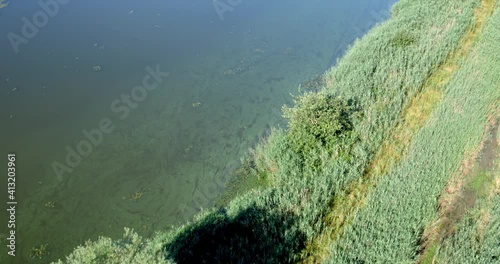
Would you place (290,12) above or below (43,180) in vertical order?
below

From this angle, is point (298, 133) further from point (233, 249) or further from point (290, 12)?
point (290, 12)

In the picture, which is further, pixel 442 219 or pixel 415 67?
pixel 415 67

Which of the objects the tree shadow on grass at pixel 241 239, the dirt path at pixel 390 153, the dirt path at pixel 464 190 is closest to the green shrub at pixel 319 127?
the dirt path at pixel 390 153

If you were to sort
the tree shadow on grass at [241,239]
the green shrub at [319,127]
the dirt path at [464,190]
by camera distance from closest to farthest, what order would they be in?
the tree shadow on grass at [241,239], the dirt path at [464,190], the green shrub at [319,127]

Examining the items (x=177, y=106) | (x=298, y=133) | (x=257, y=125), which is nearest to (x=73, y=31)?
(x=177, y=106)

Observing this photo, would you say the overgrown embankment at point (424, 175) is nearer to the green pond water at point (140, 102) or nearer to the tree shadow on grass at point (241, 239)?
the tree shadow on grass at point (241, 239)

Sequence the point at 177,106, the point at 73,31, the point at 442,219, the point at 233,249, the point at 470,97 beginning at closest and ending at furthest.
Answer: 1. the point at 233,249
2. the point at 442,219
3. the point at 470,97
4. the point at 177,106
5. the point at 73,31

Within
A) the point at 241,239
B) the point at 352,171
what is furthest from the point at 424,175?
the point at 241,239
